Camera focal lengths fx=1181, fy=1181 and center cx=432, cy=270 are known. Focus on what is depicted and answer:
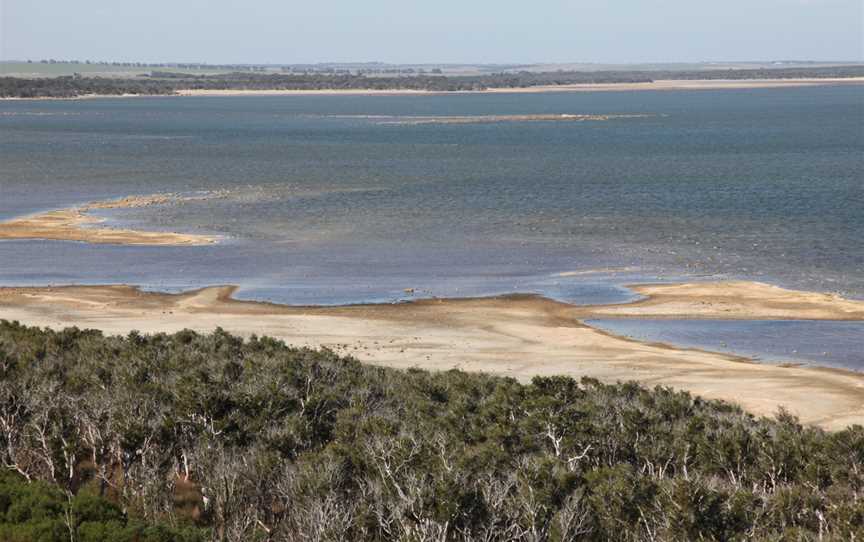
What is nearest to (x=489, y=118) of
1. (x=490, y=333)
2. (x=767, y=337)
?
(x=490, y=333)

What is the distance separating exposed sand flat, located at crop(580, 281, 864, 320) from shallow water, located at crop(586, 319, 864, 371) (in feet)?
2.42

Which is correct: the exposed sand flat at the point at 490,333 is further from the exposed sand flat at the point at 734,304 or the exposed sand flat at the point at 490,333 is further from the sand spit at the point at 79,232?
the sand spit at the point at 79,232

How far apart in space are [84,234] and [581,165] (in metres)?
42.6

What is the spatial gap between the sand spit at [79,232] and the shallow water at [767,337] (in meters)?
22.7

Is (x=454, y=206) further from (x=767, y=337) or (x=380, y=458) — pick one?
(x=380, y=458)

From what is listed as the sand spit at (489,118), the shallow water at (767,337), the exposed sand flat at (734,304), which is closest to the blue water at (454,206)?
the exposed sand flat at (734,304)

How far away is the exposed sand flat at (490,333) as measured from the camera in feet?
87.5

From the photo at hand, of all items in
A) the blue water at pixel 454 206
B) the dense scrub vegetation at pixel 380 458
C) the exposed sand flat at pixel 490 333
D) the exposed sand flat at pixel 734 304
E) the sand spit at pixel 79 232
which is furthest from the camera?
the sand spit at pixel 79 232

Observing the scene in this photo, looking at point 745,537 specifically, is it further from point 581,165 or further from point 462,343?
point 581,165

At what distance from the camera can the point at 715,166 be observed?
83000mm

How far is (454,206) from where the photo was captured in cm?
6216

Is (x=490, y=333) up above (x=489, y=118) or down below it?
above

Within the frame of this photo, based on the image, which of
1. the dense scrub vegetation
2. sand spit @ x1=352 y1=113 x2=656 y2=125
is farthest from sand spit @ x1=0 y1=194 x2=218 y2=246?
sand spit @ x1=352 y1=113 x2=656 y2=125

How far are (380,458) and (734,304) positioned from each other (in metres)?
22.7
